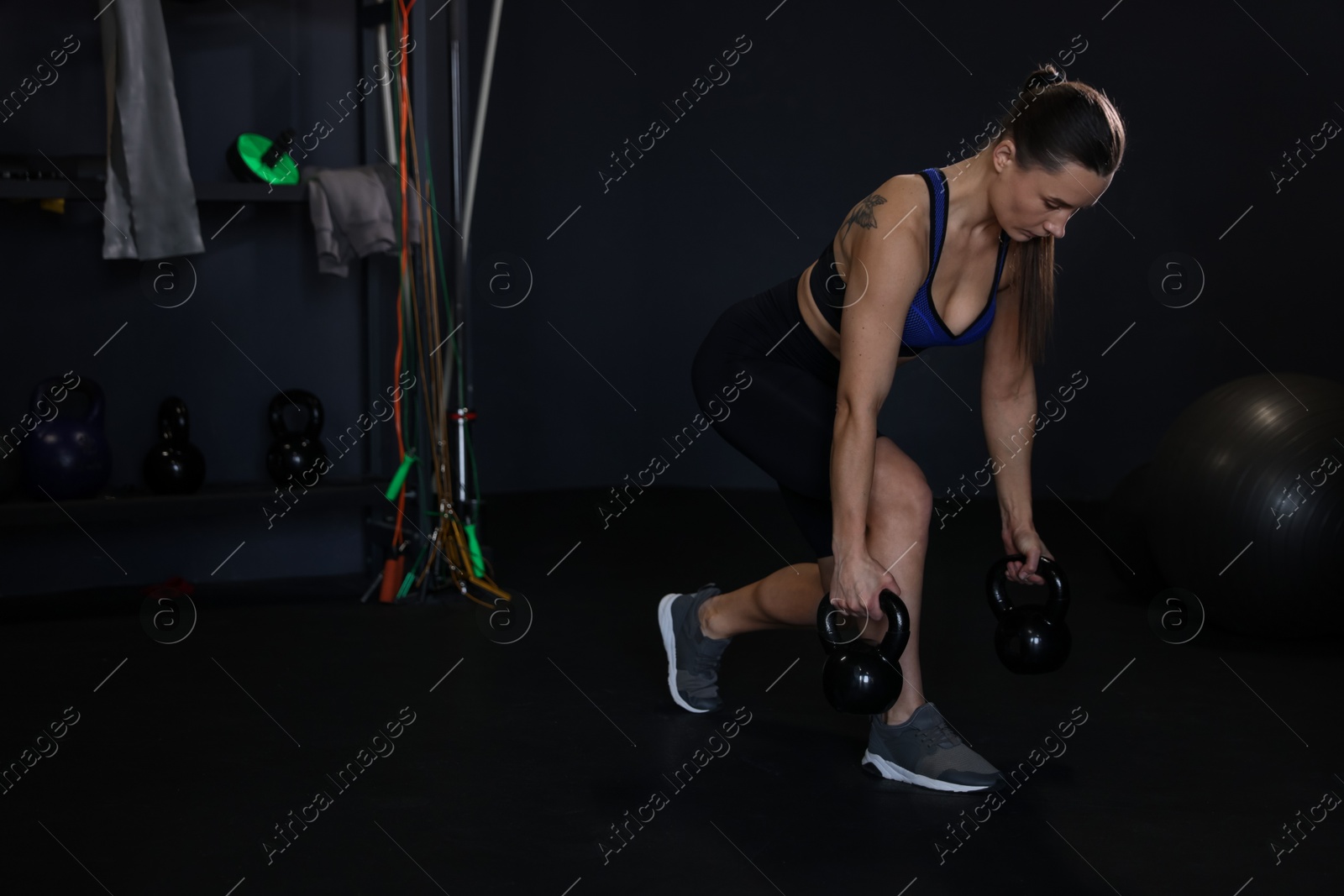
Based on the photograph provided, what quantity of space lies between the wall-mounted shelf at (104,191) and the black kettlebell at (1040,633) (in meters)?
2.38

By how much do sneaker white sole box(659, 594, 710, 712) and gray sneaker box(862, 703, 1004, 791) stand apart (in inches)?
19.3

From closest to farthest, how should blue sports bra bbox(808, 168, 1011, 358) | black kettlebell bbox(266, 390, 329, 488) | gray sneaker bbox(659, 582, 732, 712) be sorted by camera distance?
1. blue sports bra bbox(808, 168, 1011, 358)
2. gray sneaker bbox(659, 582, 732, 712)
3. black kettlebell bbox(266, 390, 329, 488)

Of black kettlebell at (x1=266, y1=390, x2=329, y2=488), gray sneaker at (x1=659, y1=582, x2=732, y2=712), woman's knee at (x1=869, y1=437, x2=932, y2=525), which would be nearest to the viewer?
woman's knee at (x1=869, y1=437, x2=932, y2=525)

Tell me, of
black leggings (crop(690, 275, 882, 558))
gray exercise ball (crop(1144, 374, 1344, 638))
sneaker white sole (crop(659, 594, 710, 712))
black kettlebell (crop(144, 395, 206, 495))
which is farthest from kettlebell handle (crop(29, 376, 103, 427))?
gray exercise ball (crop(1144, 374, 1344, 638))

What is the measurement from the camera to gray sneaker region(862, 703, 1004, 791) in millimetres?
2064

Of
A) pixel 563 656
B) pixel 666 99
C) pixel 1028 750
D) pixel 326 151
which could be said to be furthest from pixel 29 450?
pixel 666 99

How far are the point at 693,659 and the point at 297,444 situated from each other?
1.66 meters

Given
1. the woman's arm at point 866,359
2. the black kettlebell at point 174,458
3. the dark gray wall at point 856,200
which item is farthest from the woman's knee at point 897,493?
the dark gray wall at point 856,200

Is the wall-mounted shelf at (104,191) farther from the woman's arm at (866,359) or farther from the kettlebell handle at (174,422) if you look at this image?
the woman's arm at (866,359)

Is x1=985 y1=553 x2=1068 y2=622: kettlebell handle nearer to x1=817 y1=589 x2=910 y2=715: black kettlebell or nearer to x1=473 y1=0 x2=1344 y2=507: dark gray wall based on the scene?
x1=817 y1=589 x2=910 y2=715: black kettlebell

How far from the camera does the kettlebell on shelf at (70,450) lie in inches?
129

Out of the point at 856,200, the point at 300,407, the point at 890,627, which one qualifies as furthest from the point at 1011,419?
the point at 856,200

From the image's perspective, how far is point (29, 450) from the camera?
3.29 metres

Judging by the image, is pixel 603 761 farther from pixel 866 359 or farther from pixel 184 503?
pixel 184 503
